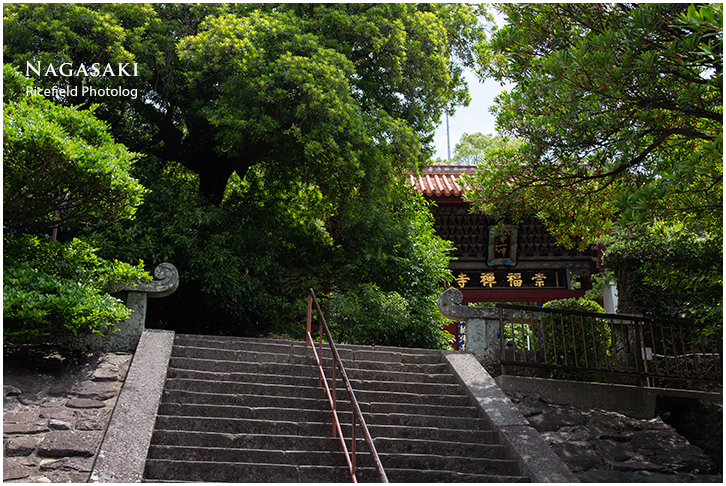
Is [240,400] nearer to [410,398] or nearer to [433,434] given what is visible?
[410,398]

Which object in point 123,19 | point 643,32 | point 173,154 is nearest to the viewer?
point 643,32

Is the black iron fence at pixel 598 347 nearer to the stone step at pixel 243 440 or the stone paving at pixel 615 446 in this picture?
the stone paving at pixel 615 446

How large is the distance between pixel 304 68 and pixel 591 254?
25.8ft

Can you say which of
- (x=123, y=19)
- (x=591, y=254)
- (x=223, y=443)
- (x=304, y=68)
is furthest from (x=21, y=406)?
(x=591, y=254)

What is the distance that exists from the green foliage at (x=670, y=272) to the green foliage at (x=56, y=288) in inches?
229

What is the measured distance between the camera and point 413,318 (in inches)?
377

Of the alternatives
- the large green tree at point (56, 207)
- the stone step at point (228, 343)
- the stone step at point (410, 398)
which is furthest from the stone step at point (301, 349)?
the large green tree at point (56, 207)

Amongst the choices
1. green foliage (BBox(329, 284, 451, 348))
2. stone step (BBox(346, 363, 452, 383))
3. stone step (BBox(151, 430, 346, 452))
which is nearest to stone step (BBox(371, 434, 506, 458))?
stone step (BBox(151, 430, 346, 452))

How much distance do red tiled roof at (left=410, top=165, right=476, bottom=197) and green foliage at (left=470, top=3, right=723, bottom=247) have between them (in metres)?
3.90

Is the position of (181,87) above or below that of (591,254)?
above

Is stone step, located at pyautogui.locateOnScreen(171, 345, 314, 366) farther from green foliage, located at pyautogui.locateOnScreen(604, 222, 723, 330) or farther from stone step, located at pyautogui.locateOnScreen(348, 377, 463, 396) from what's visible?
green foliage, located at pyautogui.locateOnScreen(604, 222, 723, 330)

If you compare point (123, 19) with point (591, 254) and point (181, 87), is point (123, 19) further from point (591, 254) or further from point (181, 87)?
point (591, 254)

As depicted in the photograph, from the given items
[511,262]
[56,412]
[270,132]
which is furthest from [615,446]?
[511,262]

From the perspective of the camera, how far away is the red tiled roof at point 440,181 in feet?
38.8
